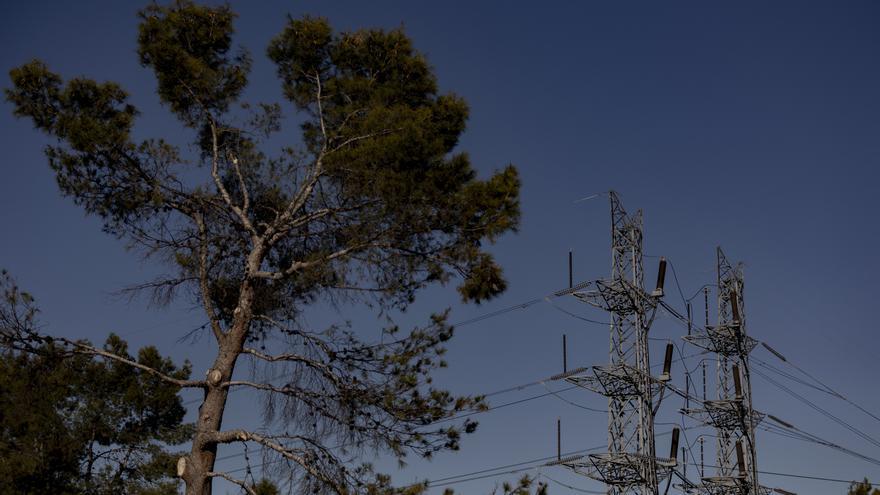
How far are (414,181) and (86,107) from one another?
5804 mm

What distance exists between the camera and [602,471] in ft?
93.6

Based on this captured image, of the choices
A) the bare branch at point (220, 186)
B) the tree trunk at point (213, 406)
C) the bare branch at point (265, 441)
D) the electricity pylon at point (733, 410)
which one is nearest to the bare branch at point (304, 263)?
the tree trunk at point (213, 406)

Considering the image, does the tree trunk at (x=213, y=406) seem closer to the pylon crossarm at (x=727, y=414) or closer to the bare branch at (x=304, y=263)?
the bare branch at (x=304, y=263)

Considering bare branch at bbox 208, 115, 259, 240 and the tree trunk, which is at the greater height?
bare branch at bbox 208, 115, 259, 240

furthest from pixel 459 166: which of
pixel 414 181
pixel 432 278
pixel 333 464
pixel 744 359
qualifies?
pixel 744 359

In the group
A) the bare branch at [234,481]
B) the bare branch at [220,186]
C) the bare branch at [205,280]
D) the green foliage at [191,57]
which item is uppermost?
the green foliage at [191,57]

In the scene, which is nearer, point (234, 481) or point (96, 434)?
point (234, 481)

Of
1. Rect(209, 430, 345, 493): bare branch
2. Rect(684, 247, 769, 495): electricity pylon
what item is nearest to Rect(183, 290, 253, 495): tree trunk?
Rect(209, 430, 345, 493): bare branch

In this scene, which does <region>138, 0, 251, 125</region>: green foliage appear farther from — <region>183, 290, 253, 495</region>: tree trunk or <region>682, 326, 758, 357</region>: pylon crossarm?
<region>682, 326, 758, 357</region>: pylon crossarm

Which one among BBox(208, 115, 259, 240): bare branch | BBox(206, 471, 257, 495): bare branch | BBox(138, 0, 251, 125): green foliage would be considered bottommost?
BBox(206, 471, 257, 495): bare branch

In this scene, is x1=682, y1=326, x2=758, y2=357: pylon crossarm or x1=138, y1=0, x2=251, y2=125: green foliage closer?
x1=138, y1=0, x2=251, y2=125: green foliage

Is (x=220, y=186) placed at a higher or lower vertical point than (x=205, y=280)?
higher

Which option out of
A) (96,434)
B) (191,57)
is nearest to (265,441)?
(191,57)

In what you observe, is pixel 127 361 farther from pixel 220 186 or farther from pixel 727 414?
pixel 727 414
